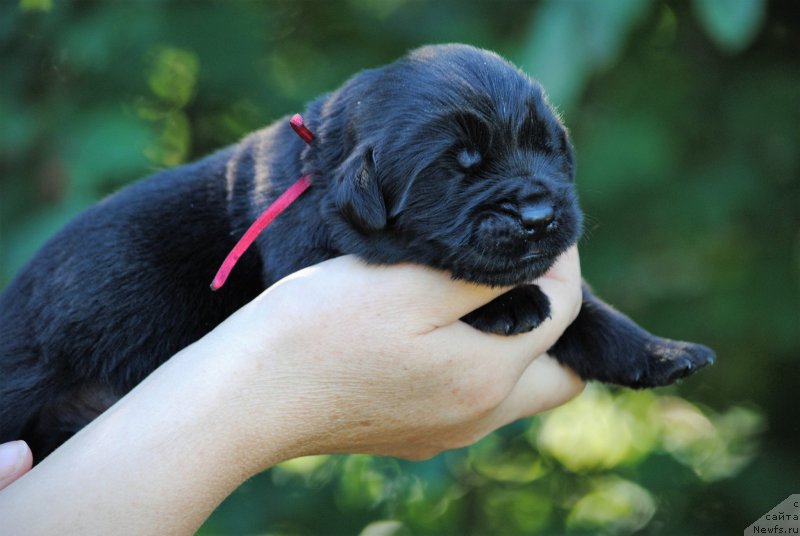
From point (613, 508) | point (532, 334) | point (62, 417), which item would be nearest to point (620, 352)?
point (532, 334)

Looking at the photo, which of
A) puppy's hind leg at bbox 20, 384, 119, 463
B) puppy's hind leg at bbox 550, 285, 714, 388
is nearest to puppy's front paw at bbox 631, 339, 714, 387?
puppy's hind leg at bbox 550, 285, 714, 388

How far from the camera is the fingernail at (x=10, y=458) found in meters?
2.14

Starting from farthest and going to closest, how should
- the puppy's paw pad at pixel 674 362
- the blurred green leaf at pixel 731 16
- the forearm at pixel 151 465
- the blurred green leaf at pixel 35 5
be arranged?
the blurred green leaf at pixel 35 5
the blurred green leaf at pixel 731 16
the puppy's paw pad at pixel 674 362
the forearm at pixel 151 465

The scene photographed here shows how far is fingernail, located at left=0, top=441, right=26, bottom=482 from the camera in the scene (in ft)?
7.01

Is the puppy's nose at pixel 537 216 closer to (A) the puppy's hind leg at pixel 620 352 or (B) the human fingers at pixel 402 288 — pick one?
(B) the human fingers at pixel 402 288

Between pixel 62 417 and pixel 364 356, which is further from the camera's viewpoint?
pixel 62 417

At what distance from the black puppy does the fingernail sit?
26cm

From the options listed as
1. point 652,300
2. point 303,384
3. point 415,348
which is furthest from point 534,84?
point 652,300

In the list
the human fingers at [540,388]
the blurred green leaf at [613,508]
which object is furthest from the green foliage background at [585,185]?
the human fingers at [540,388]

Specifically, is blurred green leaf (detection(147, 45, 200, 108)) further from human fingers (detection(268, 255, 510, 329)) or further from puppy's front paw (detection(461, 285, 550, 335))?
puppy's front paw (detection(461, 285, 550, 335))

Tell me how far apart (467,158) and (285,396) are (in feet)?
2.43

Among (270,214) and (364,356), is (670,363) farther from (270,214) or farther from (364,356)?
(270,214)

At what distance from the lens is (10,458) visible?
215 centimetres

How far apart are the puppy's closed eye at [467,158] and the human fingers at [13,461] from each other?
1.35 metres
